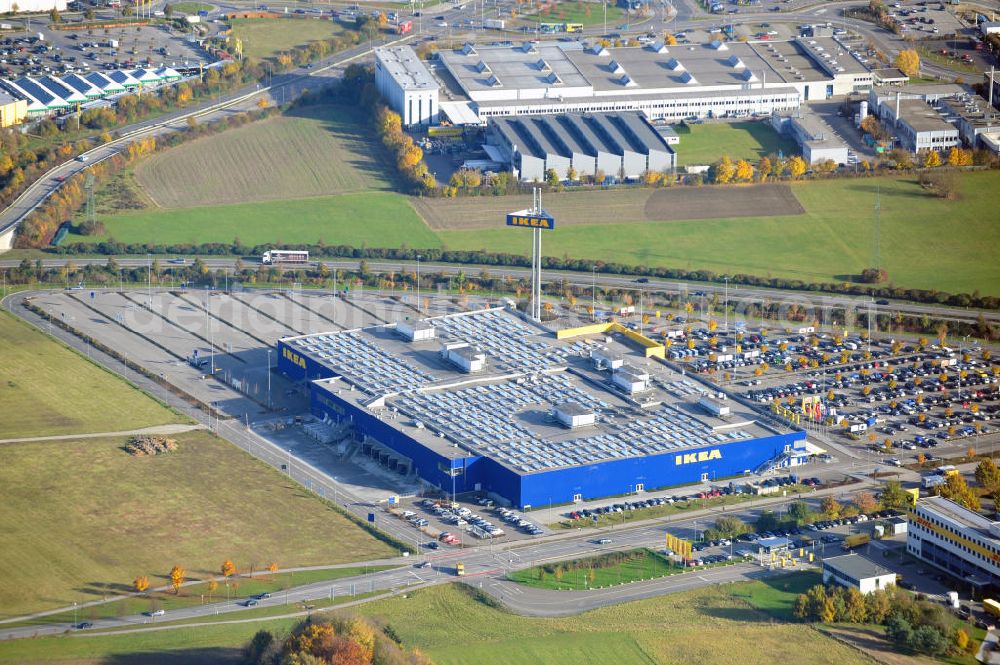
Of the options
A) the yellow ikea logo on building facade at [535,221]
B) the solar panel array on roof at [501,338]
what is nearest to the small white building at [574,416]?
the solar panel array on roof at [501,338]

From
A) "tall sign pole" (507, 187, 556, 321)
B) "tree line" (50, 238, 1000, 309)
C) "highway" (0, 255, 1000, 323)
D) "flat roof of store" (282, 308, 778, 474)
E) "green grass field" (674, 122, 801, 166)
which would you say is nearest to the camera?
"flat roof of store" (282, 308, 778, 474)

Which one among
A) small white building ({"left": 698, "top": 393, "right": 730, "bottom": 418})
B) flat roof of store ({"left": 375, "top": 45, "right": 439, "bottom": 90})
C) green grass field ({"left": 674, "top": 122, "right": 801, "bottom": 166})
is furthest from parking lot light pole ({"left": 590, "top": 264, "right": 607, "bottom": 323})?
flat roof of store ({"left": 375, "top": 45, "right": 439, "bottom": 90})

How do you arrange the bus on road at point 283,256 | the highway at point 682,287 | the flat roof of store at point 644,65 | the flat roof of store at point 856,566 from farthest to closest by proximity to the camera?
the flat roof of store at point 644,65 → the bus on road at point 283,256 → the highway at point 682,287 → the flat roof of store at point 856,566

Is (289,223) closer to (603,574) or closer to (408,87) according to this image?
(408,87)

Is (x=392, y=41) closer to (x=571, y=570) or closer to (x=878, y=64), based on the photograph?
(x=878, y=64)

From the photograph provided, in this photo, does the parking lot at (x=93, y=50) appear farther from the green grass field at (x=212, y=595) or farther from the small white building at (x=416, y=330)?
the green grass field at (x=212, y=595)

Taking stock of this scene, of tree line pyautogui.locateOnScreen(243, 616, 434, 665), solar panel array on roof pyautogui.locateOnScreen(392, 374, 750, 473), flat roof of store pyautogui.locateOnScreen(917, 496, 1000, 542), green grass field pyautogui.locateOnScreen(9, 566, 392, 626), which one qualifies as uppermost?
solar panel array on roof pyautogui.locateOnScreen(392, 374, 750, 473)

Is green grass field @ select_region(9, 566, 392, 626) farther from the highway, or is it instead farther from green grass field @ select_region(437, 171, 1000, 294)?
green grass field @ select_region(437, 171, 1000, 294)
